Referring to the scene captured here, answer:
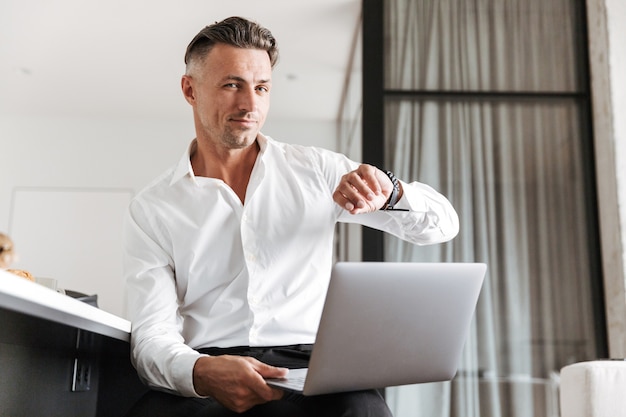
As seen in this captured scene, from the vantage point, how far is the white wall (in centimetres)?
613

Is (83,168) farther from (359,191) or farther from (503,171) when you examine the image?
(359,191)

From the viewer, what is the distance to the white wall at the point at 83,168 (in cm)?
613

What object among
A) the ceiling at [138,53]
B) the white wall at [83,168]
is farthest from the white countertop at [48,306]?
the white wall at [83,168]

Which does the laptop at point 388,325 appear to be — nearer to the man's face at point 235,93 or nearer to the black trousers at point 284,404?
the black trousers at point 284,404

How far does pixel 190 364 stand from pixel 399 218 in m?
0.56

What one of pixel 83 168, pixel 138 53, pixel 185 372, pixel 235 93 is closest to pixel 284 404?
pixel 185 372

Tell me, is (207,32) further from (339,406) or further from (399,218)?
(339,406)

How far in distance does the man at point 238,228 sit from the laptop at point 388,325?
0.24m

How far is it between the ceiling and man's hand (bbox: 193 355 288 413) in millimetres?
3440

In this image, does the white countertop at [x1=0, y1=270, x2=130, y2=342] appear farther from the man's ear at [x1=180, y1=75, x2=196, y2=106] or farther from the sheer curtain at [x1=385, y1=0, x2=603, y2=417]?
the sheer curtain at [x1=385, y1=0, x2=603, y2=417]

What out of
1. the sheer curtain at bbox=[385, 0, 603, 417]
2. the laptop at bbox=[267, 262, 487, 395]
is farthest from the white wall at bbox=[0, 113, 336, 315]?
the laptop at bbox=[267, 262, 487, 395]

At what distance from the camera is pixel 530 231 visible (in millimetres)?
3494

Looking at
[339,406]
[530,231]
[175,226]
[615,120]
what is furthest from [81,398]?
[615,120]

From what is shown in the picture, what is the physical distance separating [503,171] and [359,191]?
244 centimetres
